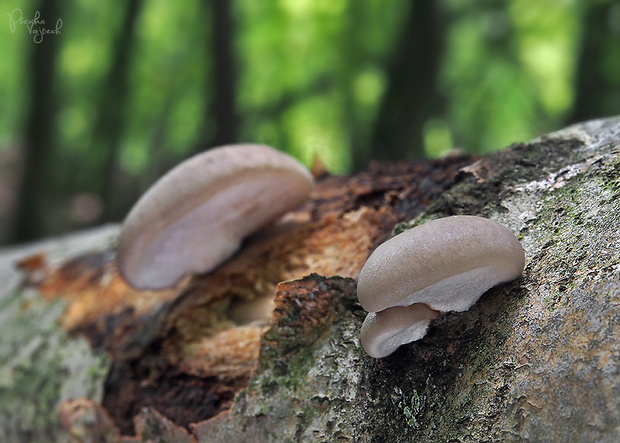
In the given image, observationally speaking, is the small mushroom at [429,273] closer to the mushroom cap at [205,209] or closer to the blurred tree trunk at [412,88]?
the mushroom cap at [205,209]

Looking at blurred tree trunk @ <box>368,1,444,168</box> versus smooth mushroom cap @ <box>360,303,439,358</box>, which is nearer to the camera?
smooth mushroom cap @ <box>360,303,439,358</box>

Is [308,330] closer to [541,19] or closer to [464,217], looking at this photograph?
[464,217]

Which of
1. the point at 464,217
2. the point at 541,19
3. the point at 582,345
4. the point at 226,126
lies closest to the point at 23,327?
the point at 464,217

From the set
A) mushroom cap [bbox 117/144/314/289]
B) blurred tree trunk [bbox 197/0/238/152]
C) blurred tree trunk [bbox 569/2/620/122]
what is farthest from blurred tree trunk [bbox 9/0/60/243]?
blurred tree trunk [bbox 569/2/620/122]

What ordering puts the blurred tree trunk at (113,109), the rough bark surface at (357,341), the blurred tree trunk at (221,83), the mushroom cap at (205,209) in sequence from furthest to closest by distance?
the blurred tree trunk at (113,109) → the blurred tree trunk at (221,83) → the mushroom cap at (205,209) → the rough bark surface at (357,341)

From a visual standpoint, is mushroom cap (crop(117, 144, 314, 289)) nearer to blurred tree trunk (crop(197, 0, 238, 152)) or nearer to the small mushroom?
the small mushroom

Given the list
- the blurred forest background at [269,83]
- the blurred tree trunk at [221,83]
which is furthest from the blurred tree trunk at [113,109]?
the blurred tree trunk at [221,83]

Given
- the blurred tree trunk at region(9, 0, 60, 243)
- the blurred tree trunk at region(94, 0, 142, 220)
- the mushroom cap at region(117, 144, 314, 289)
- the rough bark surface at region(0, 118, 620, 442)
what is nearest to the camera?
the rough bark surface at region(0, 118, 620, 442)
